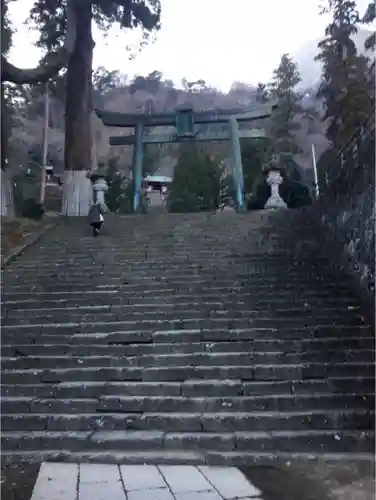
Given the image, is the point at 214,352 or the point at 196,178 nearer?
the point at 214,352

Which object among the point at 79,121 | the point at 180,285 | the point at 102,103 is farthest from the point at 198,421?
the point at 102,103

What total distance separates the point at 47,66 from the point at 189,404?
1058cm

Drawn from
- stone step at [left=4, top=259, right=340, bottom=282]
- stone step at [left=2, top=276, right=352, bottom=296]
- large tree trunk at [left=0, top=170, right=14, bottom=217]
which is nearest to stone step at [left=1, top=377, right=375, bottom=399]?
stone step at [left=2, top=276, right=352, bottom=296]

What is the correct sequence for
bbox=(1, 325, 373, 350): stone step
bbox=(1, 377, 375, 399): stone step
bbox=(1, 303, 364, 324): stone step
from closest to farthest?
bbox=(1, 377, 375, 399): stone step, bbox=(1, 325, 373, 350): stone step, bbox=(1, 303, 364, 324): stone step

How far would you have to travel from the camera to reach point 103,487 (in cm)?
361

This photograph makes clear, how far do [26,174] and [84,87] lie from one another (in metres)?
11.0

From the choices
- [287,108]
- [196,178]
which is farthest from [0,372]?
[287,108]

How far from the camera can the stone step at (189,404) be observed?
15.9 ft

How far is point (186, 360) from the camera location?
18.3ft

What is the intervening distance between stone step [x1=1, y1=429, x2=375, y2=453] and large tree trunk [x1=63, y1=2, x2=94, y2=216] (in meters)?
10.3

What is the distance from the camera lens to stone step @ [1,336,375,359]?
18.5 feet

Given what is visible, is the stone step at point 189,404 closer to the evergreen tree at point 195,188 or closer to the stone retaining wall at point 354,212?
the stone retaining wall at point 354,212

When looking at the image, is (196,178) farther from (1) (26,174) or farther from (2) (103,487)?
(2) (103,487)

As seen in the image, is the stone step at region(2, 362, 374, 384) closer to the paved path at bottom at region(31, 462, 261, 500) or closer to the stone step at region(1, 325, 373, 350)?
the stone step at region(1, 325, 373, 350)
